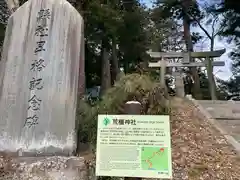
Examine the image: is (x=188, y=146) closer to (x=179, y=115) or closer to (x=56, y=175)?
(x=179, y=115)

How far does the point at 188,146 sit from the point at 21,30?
3.90 m

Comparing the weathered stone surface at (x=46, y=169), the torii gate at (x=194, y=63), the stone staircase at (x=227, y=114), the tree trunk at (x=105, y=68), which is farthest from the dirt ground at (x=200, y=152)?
the tree trunk at (x=105, y=68)

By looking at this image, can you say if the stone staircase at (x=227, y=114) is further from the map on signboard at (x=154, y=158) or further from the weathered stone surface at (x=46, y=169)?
the map on signboard at (x=154, y=158)

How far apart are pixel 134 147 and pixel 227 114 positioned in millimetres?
7133

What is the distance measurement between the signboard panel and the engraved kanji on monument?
6.88ft

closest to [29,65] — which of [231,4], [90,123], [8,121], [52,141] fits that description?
[8,121]

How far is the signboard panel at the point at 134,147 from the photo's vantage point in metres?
3.01

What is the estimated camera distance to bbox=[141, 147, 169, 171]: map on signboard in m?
3.01

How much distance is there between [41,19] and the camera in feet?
19.6

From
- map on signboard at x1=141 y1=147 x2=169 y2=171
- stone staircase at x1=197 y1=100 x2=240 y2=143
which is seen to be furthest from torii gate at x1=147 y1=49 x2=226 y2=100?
map on signboard at x1=141 y1=147 x2=169 y2=171

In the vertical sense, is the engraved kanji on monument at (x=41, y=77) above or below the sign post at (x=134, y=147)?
above

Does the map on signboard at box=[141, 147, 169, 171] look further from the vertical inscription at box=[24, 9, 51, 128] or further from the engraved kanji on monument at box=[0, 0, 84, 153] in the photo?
the vertical inscription at box=[24, 9, 51, 128]

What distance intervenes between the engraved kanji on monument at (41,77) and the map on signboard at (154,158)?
2.33m

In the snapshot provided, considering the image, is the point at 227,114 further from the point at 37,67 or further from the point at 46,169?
the point at 46,169
